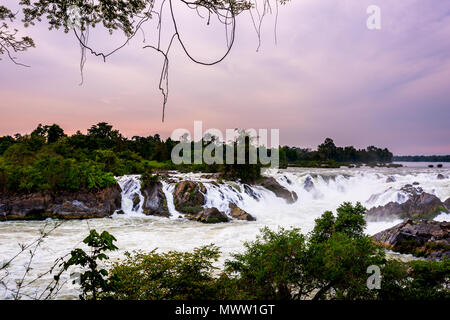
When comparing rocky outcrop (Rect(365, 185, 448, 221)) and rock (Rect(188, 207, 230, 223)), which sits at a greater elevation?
rocky outcrop (Rect(365, 185, 448, 221))

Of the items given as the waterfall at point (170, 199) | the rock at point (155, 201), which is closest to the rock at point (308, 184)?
the waterfall at point (170, 199)

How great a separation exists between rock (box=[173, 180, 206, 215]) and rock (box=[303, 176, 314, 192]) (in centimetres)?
1121

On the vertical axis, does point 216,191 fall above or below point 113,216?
above

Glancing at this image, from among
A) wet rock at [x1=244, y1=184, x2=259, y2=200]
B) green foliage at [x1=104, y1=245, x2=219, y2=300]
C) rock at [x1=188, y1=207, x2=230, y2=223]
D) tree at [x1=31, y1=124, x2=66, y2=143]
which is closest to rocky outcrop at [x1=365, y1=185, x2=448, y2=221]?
wet rock at [x1=244, y1=184, x2=259, y2=200]

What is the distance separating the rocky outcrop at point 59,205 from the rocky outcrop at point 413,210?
14565 millimetres

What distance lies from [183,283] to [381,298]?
2.76 metres

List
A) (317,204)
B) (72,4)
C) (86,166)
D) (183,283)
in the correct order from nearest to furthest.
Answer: (72,4) < (183,283) < (86,166) < (317,204)

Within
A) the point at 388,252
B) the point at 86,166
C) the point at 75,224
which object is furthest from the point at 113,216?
the point at 388,252

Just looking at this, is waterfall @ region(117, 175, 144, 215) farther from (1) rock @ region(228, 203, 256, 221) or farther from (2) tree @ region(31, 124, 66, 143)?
(2) tree @ region(31, 124, 66, 143)

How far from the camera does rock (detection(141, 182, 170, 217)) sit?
15.5m

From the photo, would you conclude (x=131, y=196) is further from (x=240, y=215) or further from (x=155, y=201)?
(x=240, y=215)

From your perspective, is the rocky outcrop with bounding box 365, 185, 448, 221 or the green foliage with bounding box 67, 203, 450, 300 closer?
the green foliage with bounding box 67, 203, 450, 300
